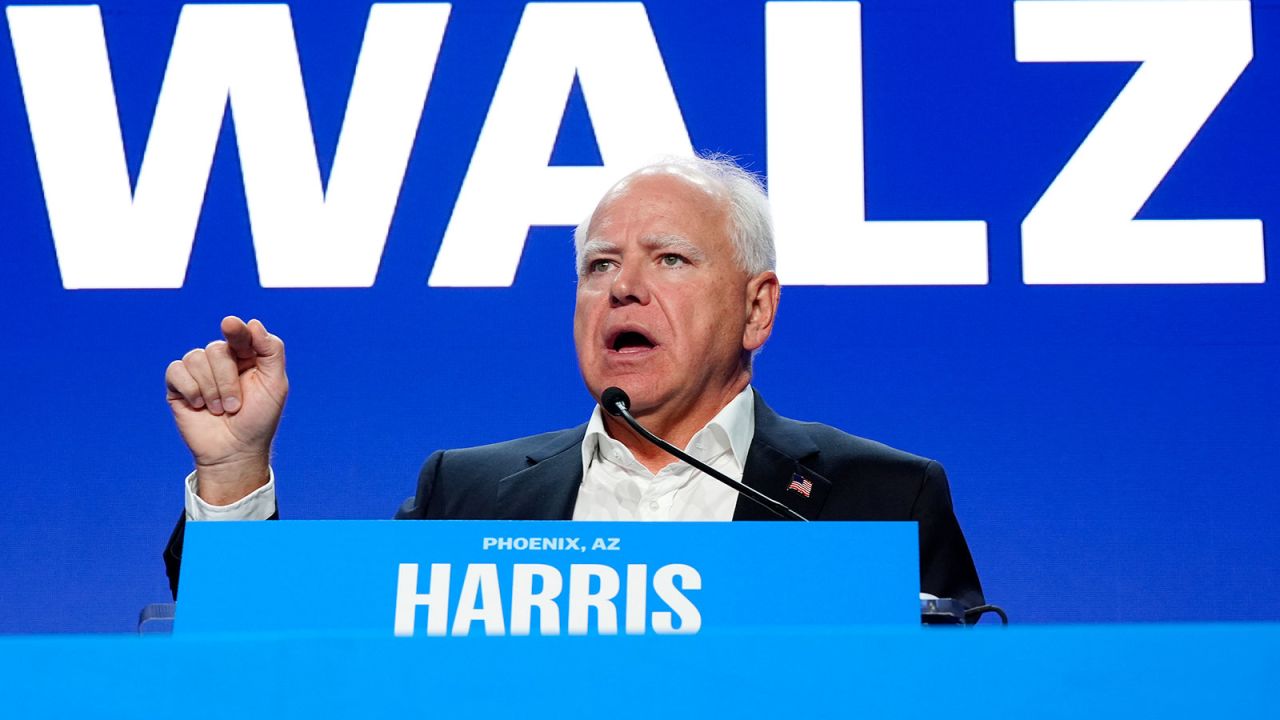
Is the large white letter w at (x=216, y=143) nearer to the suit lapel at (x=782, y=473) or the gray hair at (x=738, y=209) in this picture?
the gray hair at (x=738, y=209)

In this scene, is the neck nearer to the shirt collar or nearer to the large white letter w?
the shirt collar

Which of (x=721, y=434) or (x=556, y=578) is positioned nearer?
(x=556, y=578)

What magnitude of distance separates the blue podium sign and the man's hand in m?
0.47

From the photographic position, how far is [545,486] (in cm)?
201

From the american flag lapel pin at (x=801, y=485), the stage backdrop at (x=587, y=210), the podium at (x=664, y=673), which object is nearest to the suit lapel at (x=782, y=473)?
the american flag lapel pin at (x=801, y=485)

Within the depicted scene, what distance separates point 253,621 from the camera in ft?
3.72

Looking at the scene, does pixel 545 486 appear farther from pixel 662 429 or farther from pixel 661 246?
pixel 661 246

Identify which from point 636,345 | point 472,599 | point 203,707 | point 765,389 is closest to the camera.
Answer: point 203,707

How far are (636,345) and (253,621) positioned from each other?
982 millimetres

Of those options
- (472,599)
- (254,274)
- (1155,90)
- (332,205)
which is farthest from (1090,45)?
(472,599)

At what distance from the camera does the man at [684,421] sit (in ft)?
6.41

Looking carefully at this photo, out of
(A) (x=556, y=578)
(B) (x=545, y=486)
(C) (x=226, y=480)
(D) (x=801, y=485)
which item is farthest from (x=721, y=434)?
(A) (x=556, y=578)

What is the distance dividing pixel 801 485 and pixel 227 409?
789 millimetres

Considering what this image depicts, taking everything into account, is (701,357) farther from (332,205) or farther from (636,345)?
(332,205)
